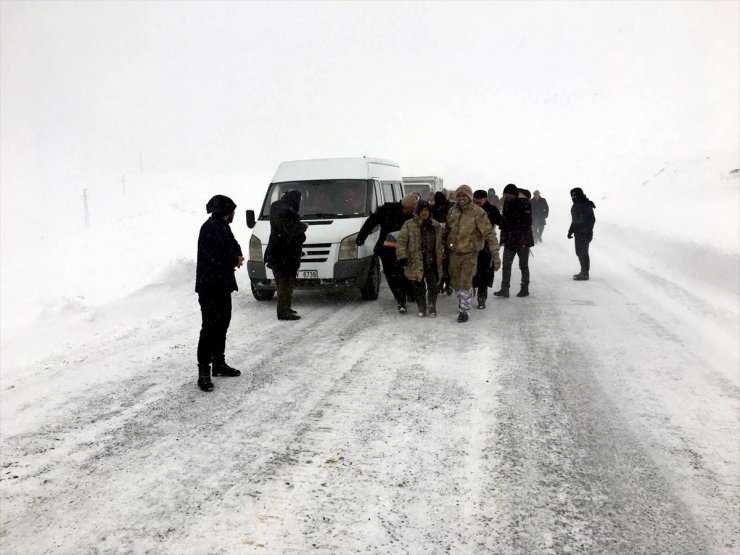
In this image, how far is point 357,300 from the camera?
384 inches

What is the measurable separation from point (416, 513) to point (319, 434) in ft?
4.11

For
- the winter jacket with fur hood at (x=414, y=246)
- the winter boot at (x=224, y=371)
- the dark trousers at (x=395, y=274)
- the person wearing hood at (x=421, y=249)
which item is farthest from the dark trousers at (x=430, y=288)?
the winter boot at (x=224, y=371)

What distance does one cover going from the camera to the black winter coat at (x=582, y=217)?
11.6 meters

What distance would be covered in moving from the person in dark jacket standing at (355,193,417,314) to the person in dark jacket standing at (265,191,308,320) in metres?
1.07

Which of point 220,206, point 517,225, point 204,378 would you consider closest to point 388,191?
point 517,225

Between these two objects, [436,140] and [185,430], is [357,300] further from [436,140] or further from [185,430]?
[436,140]

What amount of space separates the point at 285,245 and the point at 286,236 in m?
0.14

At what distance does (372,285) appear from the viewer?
9578 mm

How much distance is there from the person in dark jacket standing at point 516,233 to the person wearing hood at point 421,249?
1.94 m

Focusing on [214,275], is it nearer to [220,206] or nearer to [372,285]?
[220,206]

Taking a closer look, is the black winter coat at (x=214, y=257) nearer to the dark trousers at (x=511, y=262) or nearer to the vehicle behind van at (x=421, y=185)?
the dark trousers at (x=511, y=262)

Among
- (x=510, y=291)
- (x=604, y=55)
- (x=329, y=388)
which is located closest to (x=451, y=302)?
(x=510, y=291)

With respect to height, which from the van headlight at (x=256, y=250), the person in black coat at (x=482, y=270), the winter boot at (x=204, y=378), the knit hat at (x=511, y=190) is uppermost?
the knit hat at (x=511, y=190)

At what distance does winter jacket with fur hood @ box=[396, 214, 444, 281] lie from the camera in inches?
327
